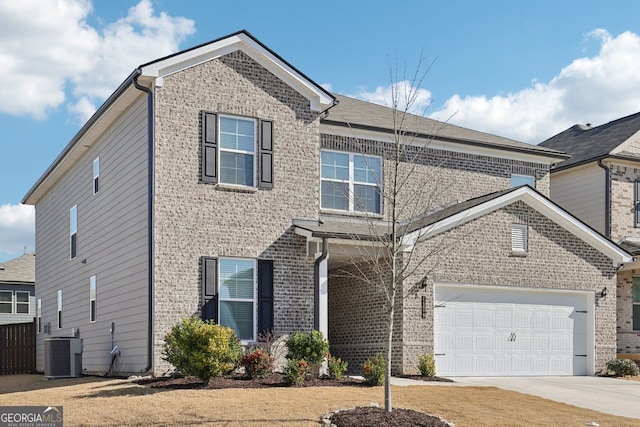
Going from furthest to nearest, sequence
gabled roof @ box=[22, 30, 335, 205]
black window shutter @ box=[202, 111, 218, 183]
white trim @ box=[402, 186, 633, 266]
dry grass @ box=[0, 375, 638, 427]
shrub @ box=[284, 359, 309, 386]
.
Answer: white trim @ box=[402, 186, 633, 266], black window shutter @ box=[202, 111, 218, 183], gabled roof @ box=[22, 30, 335, 205], shrub @ box=[284, 359, 309, 386], dry grass @ box=[0, 375, 638, 427]

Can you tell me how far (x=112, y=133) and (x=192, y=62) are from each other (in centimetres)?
440

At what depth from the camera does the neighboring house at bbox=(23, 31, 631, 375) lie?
1895cm

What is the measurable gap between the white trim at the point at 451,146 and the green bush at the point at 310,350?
6028 mm

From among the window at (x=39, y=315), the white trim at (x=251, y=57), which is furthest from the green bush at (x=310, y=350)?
the window at (x=39, y=315)

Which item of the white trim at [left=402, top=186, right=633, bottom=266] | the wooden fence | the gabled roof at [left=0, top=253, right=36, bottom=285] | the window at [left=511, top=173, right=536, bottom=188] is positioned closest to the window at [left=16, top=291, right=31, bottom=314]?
the gabled roof at [left=0, top=253, right=36, bottom=285]

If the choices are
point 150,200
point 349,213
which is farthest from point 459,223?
point 150,200

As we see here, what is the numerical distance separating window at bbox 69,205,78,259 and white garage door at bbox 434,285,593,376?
11.9 meters

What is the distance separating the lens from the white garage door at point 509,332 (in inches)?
827

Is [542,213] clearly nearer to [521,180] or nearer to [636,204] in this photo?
[521,180]

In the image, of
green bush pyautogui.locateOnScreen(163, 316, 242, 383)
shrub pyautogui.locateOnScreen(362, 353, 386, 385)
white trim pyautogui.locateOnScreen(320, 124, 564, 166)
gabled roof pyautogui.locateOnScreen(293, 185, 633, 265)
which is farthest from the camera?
white trim pyautogui.locateOnScreen(320, 124, 564, 166)

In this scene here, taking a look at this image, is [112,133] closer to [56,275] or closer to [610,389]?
[56,275]

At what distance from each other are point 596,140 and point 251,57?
51.9ft

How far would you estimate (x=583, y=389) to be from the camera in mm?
19344

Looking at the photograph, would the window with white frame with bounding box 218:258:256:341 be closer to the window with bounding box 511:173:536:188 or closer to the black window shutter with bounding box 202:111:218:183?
the black window shutter with bounding box 202:111:218:183
